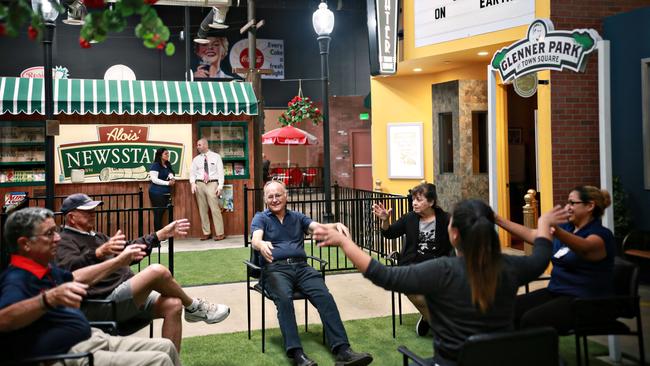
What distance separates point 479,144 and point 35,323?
8744 mm

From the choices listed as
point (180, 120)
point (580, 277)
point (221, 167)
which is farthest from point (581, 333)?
point (180, 120)

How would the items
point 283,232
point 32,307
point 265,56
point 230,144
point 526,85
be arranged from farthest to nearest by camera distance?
point 265,56
point 230,144
point 526,85
point 283,232
point 32,307

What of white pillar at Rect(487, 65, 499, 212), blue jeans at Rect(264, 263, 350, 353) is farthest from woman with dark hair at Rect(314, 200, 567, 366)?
white pillar at Rect(487, 65, 499, 212)

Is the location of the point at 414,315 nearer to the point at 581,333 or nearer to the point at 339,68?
the point at 581,333

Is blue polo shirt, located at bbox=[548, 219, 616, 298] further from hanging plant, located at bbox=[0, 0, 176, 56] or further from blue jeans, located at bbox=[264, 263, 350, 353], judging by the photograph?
hanging plant, located at bbox=[0, 0, 176, 56]

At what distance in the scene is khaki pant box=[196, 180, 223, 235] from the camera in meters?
10.9

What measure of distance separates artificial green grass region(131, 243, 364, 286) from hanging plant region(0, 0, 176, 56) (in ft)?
15.2

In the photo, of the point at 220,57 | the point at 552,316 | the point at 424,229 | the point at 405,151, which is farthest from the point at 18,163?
the point at 220,57

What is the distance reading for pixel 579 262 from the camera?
12.5 feet

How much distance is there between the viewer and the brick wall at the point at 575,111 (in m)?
7.32

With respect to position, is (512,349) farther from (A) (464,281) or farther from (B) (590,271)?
(B) (590,271)

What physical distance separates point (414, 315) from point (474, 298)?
3.21 meters

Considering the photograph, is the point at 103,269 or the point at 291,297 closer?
the point at 103,269

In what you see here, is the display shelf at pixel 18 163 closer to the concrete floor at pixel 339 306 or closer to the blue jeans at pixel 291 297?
the concrete floor at pixel 339 306
